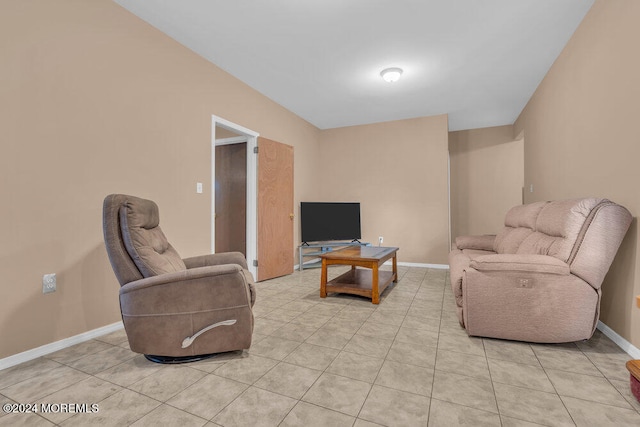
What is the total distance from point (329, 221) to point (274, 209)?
48.4 inches

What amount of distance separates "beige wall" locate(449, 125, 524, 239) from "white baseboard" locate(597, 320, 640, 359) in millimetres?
3653

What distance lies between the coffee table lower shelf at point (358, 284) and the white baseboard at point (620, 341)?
68.0 inches

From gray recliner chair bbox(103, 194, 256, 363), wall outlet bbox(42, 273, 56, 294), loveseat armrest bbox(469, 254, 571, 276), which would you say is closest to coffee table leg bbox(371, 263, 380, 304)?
loveseat armrest bbox(469, 254, 571, 276)

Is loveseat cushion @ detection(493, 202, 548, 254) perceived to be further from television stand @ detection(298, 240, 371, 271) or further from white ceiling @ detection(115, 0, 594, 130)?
television stand @ detection(298, 240, 371, 271)

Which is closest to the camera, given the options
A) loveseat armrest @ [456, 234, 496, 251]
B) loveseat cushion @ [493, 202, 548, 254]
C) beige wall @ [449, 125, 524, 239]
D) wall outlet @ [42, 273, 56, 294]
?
wall outlet @ [42, 273, 56, 294]

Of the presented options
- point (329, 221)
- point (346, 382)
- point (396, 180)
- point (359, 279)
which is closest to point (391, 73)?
point (396, 180)

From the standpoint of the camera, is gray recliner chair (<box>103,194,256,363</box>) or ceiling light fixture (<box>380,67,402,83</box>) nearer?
gray recliner chair (<box>103,194,256,363</box>)

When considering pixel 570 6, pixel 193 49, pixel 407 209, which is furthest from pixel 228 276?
pixel 407 209

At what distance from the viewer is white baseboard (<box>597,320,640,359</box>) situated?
1790 millimetres

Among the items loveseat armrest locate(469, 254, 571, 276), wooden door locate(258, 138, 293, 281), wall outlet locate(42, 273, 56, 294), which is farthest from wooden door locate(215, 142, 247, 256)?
loveseat armrest locate(469, 254, 571, 276)

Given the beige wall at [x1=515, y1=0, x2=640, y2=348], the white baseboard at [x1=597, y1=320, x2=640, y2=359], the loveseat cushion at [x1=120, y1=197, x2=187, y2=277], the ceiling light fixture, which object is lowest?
the white baseboard at [x1=597, y1=320, x2=640, y2=359]

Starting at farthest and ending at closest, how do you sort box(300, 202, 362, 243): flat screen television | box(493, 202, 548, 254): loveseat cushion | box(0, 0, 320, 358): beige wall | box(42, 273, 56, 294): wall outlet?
box(300, 202, 362, 243): flat screen television < box(493, 202, 548, 254): loveseat cushion < box(42, 273, 56, 294): wall outlet < box(0, 0, 320, 358): beige wall

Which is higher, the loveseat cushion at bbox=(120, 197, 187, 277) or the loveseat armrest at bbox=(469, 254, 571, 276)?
the loveseat cushion at bbox=(120, 197, 187, 277)

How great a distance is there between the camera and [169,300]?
171cm
